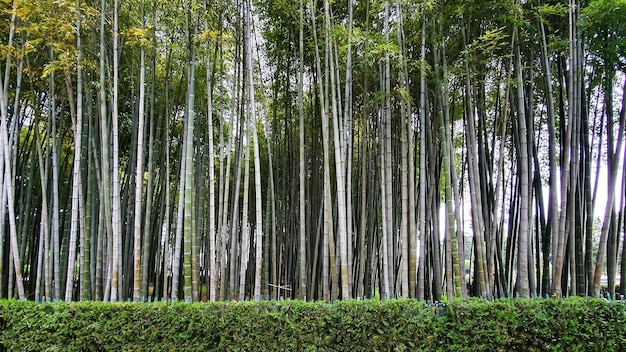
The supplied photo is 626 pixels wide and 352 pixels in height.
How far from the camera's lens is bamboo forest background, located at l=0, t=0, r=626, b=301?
348 cm

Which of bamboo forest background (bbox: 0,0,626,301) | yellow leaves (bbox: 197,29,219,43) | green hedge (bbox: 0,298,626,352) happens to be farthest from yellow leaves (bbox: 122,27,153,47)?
green hedge (bbox: 0,298,626,352)

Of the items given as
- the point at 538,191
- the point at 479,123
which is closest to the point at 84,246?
the point at 479,123

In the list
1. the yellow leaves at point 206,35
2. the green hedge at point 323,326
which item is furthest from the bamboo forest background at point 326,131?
the green hedge at point 323,326

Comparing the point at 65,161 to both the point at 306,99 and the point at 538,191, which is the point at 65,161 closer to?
the point at 306,99

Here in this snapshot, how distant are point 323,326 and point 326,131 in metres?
1.66

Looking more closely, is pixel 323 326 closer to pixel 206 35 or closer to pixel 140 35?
pixel 206 35

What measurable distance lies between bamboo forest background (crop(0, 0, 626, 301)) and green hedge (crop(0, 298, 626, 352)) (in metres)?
0.38

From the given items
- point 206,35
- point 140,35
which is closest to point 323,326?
point 206,35

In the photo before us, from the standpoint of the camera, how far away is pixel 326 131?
3.62 meters

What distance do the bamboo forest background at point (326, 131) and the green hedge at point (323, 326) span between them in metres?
0.38

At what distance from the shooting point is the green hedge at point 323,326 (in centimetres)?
275

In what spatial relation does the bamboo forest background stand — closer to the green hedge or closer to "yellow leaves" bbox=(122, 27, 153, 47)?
"yellow leaves" bbox=(122, 27, 153, 47)

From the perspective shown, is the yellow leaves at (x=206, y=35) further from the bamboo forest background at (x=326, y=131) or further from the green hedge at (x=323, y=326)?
the green hedge at (x=323, y=326)

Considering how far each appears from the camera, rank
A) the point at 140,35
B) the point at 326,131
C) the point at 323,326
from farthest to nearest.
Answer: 1. the point at 326,131
2. the point at 140,35
3. the point at 323,326
